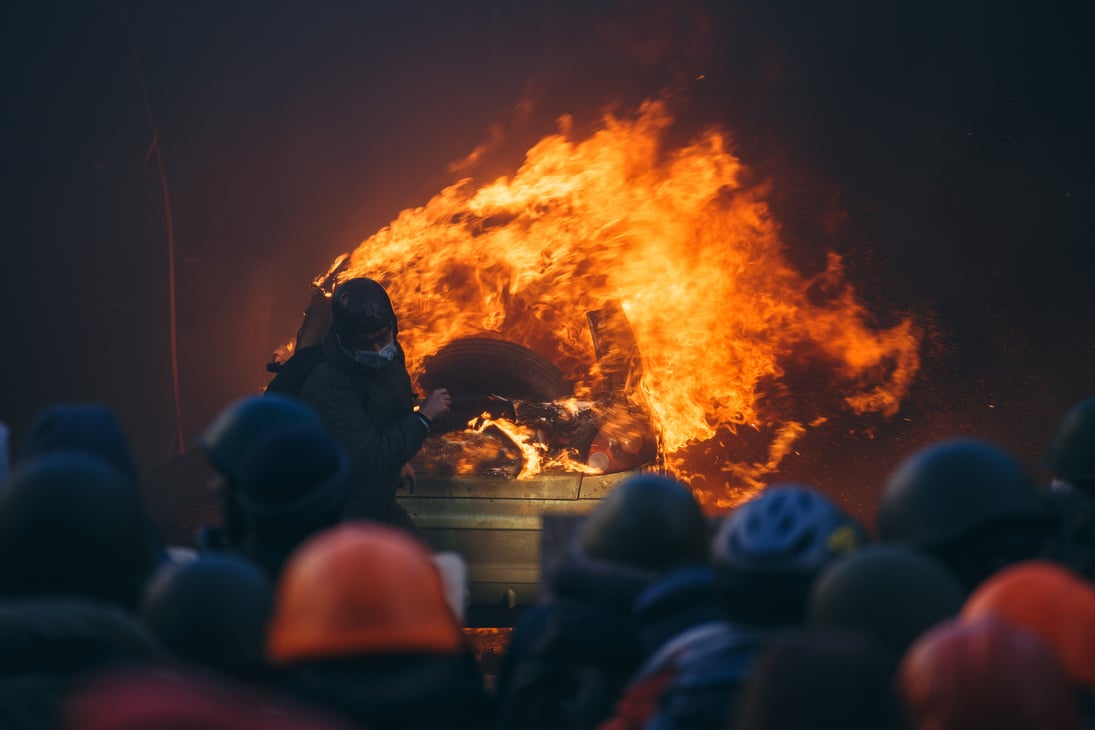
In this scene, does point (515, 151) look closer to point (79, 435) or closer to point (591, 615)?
point (79, 435)

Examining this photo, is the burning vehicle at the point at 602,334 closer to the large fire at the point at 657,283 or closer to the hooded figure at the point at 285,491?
the large fire at the point at 657,283

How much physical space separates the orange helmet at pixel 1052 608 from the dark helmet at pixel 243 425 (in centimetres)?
243

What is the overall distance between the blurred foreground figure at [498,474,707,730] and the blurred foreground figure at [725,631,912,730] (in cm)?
122

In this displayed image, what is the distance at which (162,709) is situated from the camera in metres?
1.39

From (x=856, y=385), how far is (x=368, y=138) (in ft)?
22.0

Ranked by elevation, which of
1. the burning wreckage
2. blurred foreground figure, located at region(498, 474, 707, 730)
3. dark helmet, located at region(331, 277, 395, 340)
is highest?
dark helmet, located at region(331, 277, 395, 340)

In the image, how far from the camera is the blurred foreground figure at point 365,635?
2.29 m

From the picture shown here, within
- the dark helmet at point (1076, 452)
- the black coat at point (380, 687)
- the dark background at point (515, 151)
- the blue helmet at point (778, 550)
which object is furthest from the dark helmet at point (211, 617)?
the dark background at point (515, 151)

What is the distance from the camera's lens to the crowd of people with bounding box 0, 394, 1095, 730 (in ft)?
5.84

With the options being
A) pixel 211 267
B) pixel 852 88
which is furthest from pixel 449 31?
pixel 852 88

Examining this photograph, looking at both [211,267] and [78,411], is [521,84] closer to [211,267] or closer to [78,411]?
[211,267]

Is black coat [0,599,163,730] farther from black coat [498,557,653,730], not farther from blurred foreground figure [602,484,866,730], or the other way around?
blurred foreground figure [602,484,866,730]

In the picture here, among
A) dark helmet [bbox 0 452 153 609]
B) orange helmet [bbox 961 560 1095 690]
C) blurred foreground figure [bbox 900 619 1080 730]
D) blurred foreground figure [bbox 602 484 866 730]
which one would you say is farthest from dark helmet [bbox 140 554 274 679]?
orange helmet [bbox 961 560 1095 690]

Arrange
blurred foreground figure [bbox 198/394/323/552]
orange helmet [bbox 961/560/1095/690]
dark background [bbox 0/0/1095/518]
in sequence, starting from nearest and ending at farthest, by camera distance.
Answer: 1. orange helmet [bbox 961/560/1095/690]
2. blurred foreground figure [bbox 198/394/323/552]
3. dark background [bbox 0/0/1095/518]
